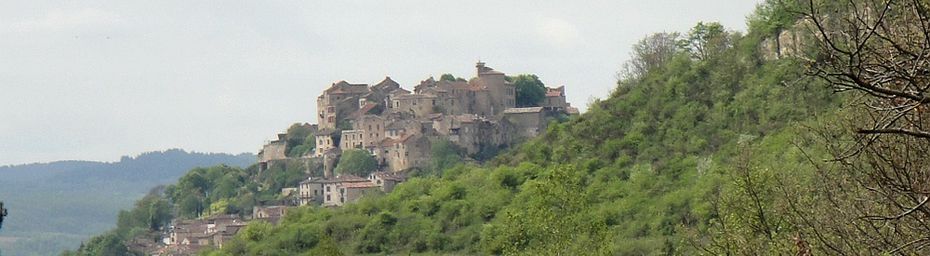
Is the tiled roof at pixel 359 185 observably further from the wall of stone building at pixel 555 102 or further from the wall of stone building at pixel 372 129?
the wall of stone building at pixel 555 102

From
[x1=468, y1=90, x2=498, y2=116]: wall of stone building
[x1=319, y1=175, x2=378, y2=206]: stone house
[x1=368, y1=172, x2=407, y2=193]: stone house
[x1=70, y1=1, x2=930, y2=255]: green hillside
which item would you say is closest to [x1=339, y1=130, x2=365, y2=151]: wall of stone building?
[x1=319, y1=175, x2=378, y2=206]: stone house

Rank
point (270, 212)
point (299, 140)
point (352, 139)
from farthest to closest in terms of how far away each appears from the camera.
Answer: point (299, 140) < point (352, 139) < point (270, 212)

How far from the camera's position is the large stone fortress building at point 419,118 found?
95500mm

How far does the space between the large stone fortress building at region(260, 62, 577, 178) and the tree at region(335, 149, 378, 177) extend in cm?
90

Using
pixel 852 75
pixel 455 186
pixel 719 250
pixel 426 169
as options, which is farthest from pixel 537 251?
pixel 426 169

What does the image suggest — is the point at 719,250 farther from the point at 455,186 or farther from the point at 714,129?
the point at 455,186

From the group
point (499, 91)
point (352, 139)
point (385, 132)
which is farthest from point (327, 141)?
point (499, 91)

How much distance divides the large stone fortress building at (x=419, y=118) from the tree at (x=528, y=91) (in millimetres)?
562

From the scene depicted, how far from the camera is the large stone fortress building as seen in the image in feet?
313

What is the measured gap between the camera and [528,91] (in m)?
103

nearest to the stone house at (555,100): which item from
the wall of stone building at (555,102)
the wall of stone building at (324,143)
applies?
the wall of stone building at (555,102)

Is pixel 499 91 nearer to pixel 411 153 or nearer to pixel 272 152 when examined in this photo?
pixel 411 153

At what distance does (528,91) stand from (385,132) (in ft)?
31.0

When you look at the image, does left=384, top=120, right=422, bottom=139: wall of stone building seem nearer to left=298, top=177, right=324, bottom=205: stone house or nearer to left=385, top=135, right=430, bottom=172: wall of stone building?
left=385, top=135, right=430, bottom=172: wall of stone building
